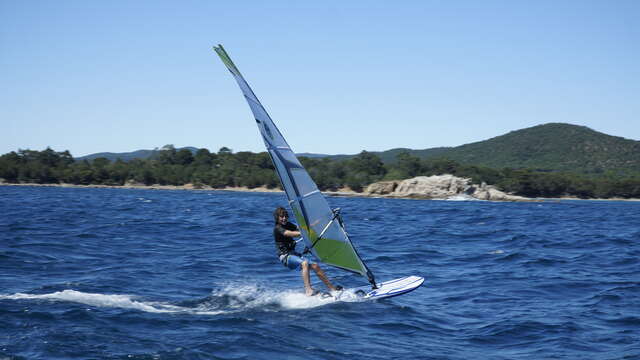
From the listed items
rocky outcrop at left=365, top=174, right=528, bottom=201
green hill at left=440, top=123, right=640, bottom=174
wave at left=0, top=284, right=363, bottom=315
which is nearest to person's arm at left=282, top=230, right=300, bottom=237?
wave at left=0, top=284, right=363, bottom=315

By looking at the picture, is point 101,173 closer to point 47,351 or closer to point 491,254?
point 491,254

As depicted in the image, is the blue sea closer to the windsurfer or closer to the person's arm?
the windsurfer

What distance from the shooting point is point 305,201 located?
12148mm

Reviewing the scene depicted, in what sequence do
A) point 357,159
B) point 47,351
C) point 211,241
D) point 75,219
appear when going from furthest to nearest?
1. point 357,159
2. point 75,219
3. point 211,241
4. point 47,351

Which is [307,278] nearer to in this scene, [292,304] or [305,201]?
[292,304]

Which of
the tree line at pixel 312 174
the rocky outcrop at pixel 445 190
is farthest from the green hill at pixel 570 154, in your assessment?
the rocky outcrop at pixel 445 190

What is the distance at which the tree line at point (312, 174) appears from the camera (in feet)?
357

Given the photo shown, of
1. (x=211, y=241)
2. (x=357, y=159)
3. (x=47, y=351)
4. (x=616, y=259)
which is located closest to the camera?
(x=47, y=351)

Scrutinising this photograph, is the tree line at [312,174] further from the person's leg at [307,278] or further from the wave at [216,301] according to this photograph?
the person's leg at [307,278]

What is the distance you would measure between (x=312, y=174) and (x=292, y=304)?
103 meters

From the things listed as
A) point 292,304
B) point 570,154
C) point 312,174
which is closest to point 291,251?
point 292,304

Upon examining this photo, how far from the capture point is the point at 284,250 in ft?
42.2

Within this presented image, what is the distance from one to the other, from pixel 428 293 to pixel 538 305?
2458mm

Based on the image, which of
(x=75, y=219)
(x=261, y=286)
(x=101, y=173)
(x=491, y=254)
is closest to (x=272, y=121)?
(x=261, y=286)
